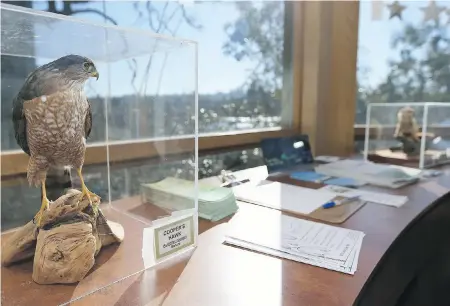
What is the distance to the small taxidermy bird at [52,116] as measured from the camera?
1.96ft

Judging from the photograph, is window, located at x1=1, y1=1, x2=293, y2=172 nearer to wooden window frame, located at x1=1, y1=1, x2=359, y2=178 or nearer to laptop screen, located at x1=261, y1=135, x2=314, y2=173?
wooden window frame, located at x1=1, y1=1, x2=359, y2=178

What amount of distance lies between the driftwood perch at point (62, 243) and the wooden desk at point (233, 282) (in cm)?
3

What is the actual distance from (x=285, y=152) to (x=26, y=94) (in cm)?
128

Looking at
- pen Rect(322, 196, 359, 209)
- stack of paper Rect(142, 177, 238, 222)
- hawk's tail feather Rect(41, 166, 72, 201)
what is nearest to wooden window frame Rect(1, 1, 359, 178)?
pen Rect(322, 196, 359, 209)

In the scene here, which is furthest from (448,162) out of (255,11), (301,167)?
(255,11)

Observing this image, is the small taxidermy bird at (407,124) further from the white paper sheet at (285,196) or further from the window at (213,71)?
the white paper sheet at (285,196)

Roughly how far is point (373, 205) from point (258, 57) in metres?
1.07

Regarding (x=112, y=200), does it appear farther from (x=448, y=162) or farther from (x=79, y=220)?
(x=448, y=162)

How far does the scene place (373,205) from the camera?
42.6 inches

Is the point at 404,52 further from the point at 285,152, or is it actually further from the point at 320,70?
the point at 285,152

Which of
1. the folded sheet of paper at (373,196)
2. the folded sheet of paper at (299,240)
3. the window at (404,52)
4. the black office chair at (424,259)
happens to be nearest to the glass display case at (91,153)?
the folded sheet of paper at (299,240)

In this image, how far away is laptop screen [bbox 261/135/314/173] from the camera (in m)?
1.64

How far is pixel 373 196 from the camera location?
1173 millimetres

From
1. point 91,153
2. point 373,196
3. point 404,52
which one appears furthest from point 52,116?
point 404,52
